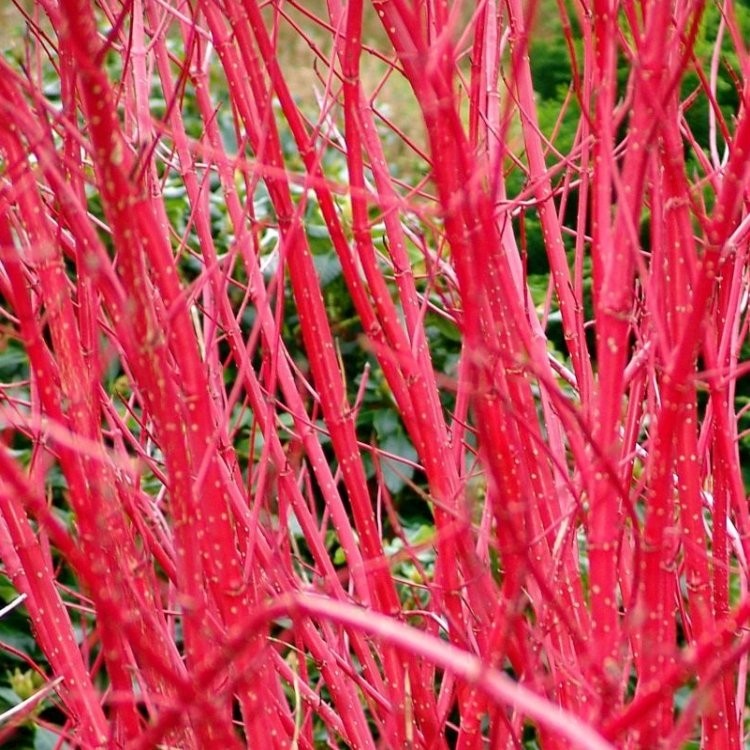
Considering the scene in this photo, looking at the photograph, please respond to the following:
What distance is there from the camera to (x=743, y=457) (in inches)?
154

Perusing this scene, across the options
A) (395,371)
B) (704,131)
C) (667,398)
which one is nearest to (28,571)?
(395,371)

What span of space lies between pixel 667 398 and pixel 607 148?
0.24 m

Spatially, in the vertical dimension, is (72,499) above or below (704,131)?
above

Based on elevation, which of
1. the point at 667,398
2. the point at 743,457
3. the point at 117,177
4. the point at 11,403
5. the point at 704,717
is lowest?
the point at 743,457

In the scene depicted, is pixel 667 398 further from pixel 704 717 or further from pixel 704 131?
pixel 704 131

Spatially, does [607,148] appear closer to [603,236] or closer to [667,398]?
[603,236]

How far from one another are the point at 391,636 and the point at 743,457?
140 inches

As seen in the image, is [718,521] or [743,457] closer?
[718,521]

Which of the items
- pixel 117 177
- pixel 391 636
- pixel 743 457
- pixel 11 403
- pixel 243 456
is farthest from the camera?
pixel 743 457

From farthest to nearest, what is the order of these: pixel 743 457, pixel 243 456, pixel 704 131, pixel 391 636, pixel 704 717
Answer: pixel 704 131
pixel 743 457
pixel 243 456
pixel 704 717
pixel 391 636

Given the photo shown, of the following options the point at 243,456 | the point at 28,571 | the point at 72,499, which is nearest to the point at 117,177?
the point at 72,499

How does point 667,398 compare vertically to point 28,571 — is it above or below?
above

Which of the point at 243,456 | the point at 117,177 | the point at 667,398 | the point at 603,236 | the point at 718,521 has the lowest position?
the point at 243,456

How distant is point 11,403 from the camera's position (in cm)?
151
